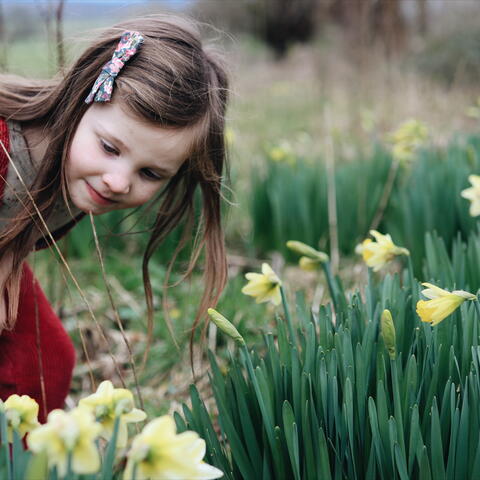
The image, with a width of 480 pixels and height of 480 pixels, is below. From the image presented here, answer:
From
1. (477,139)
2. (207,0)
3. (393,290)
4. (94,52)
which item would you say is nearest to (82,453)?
(393,290)

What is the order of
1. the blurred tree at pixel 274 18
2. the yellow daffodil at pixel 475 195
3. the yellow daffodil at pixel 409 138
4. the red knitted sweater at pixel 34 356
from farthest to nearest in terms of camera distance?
the blurred tree at pixel 274 18 < the yellow daffodil at pixel 409 138 < the yellow daffodil at pixel 475 195 < the red knitted sweater at pixel 34 356

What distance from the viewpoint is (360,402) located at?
1.16 meters

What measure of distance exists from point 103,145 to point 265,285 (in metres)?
0.53

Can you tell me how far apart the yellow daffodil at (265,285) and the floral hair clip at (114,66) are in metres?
0.58

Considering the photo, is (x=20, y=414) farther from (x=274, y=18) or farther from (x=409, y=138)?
(x=274, y=18)

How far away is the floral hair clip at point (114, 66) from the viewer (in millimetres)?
1552

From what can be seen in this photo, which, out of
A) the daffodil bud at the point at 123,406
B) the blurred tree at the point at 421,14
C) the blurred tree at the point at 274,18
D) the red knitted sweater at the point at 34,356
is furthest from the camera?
the blurred tree at the point at 274,18

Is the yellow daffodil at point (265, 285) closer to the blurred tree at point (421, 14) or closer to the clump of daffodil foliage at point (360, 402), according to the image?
the clump of daffodil foliage at point (360, 402)

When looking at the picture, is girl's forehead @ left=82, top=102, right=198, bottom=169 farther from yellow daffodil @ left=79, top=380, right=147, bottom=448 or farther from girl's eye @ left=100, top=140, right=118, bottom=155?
yellow daffodil @ left=79, top=380, right=147, bottom=448

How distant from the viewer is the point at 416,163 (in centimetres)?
276

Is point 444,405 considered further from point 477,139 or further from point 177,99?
point 477,139

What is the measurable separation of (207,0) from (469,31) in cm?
873

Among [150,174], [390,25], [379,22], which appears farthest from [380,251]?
[379,22]

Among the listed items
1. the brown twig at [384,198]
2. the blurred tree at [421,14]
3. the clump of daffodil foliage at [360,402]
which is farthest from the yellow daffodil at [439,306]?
the blurred tree at [421,14]
